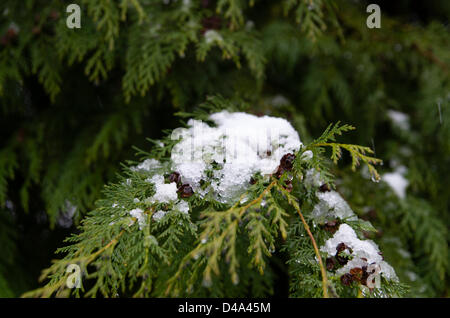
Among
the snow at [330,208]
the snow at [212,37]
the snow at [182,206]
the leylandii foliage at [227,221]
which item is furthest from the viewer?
the snow at [212,37]

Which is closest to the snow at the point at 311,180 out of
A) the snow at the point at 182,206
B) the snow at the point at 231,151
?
the snow at the point at 231,151

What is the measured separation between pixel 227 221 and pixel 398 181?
47.6 inches

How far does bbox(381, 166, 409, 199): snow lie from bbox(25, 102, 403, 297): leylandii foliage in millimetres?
763

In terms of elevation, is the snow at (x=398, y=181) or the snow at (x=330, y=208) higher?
the snow at (x=330, y=208)

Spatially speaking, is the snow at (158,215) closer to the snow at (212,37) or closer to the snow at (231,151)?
the snow at (231,151)

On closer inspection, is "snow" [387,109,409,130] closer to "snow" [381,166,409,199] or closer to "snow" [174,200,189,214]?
"snow" [381,166,409,199]

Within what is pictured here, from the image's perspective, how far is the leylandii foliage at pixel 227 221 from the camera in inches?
25.7

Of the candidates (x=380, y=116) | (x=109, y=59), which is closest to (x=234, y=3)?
(x=109, y=59)

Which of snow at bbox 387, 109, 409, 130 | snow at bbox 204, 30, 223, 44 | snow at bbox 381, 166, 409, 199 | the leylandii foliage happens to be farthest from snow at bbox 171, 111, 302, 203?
snow at bbox 387, 109, 409, 130

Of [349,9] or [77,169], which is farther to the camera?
[349,9]

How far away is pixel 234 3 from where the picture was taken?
1.17 m

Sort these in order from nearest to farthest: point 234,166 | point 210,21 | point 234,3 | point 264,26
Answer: point 234,166
point 234,3
point 210,21
point 264,26

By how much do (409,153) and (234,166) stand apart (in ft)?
4.06
